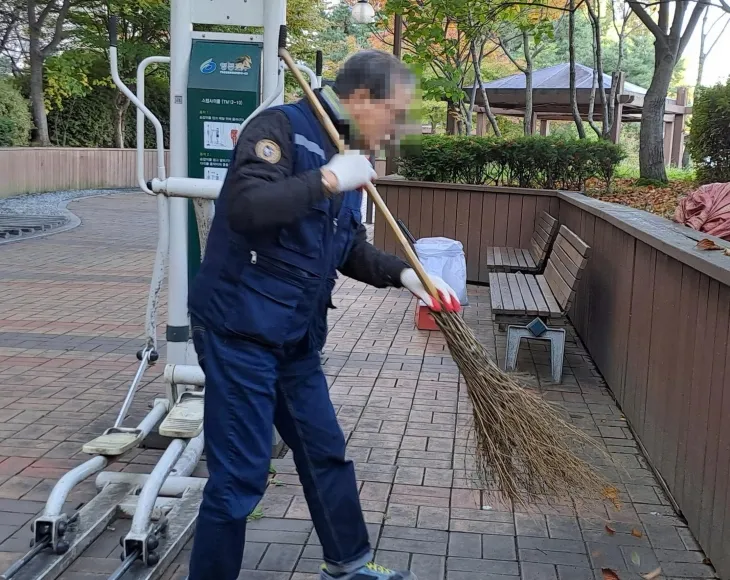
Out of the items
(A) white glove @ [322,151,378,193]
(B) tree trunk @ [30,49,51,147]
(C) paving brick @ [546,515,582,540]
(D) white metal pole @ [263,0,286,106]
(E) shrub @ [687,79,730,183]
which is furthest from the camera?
(B) tree trunk @ [30,49,51,147]

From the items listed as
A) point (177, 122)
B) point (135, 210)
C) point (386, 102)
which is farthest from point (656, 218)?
Result: point (135, 210)

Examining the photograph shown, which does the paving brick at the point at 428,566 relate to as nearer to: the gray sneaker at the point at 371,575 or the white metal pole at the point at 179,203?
the gray sneaker at the point at 371,575

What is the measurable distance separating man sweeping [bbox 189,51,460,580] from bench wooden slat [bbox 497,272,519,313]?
133 inches

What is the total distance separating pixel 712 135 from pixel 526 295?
3757mm

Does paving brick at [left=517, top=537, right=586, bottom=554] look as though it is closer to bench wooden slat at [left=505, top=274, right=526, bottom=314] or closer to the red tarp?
bench wooden slat at [left=505, top=274, right=526, bottom=314]

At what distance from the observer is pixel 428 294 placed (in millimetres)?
2807

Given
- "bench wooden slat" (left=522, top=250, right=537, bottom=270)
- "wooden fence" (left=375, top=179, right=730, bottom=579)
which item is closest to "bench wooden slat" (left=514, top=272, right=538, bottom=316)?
"bench wooden slat" (left=522, top=250, right=537, bottom=270)

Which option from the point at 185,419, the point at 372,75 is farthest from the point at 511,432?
the point at 185,419

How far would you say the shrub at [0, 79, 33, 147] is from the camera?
18.6 meters

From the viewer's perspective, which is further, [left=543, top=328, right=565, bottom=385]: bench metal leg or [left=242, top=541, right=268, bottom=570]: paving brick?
[left=543, top=328, right=565, bottom=385]: bench metal leg

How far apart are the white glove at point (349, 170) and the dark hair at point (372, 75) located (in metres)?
0.21

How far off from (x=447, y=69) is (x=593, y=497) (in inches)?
504

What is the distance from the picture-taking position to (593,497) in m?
3.36

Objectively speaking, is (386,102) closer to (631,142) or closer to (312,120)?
(312,120)
